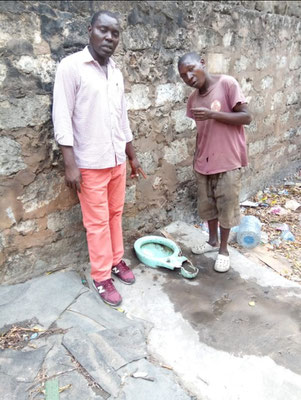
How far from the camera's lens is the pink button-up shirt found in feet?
6.83

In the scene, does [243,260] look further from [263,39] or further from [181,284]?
[263,39]

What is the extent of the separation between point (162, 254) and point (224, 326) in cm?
101

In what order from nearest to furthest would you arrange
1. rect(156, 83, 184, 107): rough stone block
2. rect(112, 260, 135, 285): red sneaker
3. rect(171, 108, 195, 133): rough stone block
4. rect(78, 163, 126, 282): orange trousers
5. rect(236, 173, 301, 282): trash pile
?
rect(78, 163, 126, 282): orange trousers
rect(112, 260, 135, 285): red sneaker
rect(156, 83, 184, 107): rough stone block
rect(171, 108, 195, 133): rough stone block
rect(236, 173, 301, 282): trash pile

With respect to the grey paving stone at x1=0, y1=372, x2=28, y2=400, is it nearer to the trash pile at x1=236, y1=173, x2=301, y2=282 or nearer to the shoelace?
the shoelace

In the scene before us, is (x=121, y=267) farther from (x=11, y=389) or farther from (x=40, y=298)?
(x=11, y=389)

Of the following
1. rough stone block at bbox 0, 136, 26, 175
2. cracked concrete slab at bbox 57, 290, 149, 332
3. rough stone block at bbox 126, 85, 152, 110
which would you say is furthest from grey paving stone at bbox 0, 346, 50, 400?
rough stone block at bbox 126, 85, 152, 110

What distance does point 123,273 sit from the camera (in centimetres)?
277

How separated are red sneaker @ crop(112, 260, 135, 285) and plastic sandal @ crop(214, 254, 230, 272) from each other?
714 mm

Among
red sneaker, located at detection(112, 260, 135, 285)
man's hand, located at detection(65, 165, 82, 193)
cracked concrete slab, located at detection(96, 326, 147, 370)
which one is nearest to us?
Answer: cracked concrete slab, located at detection(96, 326, 147, 370)

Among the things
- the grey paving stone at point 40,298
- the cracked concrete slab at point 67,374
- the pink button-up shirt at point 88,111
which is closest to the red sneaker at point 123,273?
the grey paving stone at point 40,298

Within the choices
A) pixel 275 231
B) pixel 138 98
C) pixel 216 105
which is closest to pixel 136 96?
pixel 138 98

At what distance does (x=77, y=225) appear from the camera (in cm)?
283

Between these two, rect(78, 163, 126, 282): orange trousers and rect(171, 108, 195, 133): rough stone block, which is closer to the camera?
rect(78, 163, 126, 282): orange trousers

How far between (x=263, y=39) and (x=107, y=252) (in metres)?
3.26
